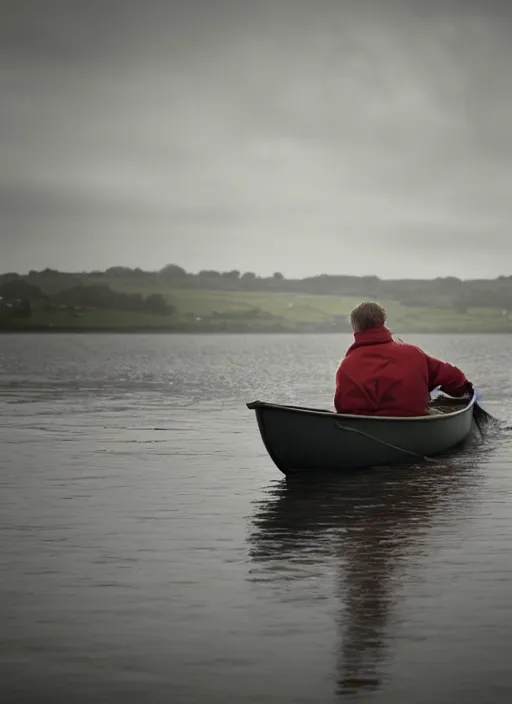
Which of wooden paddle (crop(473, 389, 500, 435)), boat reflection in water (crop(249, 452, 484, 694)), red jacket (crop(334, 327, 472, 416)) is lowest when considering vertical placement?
boat reflection in water (crop(249, 452, 484, 694))

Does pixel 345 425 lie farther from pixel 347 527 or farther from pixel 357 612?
A: pixel 357 612

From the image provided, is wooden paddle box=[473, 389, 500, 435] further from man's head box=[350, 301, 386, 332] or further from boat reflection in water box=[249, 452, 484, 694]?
man's head box=[350, 301, 386, 332]

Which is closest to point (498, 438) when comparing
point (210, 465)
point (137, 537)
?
point (210, 465)

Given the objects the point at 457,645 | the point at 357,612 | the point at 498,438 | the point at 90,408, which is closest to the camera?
the point at 457,645

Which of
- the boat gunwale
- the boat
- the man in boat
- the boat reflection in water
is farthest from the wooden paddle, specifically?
the man in boat

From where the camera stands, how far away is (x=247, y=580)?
8.73 metres

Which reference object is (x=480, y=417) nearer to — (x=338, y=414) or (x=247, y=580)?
(x=338, y=414)

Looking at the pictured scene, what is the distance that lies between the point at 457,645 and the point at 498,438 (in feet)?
45.8

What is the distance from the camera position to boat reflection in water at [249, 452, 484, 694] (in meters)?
7.03

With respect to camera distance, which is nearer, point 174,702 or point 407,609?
point 174,702

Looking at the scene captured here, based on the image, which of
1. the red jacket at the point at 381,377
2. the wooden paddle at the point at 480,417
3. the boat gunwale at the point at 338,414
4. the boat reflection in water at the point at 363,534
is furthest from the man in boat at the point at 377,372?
the wooden paddle at the point at 480,417

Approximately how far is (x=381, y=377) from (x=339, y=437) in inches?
43.6

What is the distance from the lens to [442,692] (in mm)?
5992

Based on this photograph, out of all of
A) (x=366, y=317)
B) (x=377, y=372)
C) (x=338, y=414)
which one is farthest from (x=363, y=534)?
(x=366, y=317)
